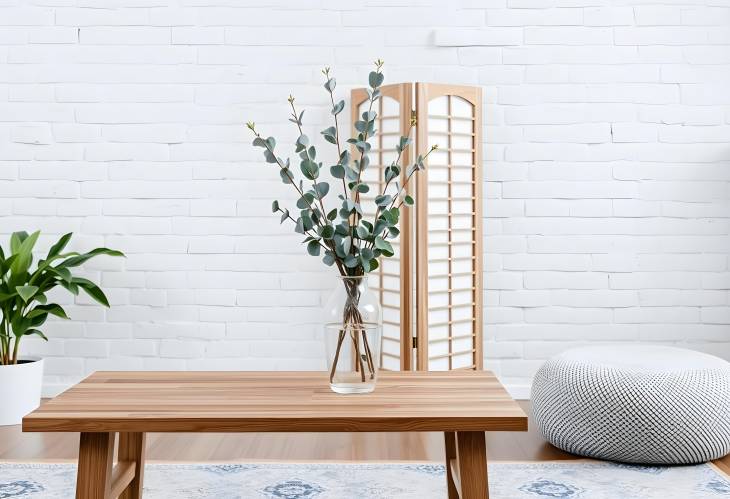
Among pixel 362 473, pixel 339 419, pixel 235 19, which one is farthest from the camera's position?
pixel 235 19

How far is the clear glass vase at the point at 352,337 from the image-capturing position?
1.86 meters

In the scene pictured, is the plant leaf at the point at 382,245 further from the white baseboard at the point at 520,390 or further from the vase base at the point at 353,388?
the white baseboard at the point at 520,390

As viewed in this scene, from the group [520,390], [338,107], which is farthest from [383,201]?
[520,390]

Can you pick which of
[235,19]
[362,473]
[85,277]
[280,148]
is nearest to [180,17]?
[235,19]

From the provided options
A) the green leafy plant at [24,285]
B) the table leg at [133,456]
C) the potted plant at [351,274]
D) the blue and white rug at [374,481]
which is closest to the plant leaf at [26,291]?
the green leafy plant at [24,285]

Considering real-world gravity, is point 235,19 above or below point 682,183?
above

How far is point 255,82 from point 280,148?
34 cm

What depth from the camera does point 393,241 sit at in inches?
136

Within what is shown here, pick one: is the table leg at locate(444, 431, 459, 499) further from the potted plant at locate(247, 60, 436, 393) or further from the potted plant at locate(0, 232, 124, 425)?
the potted plant at locate(0, 232, 124, 425)

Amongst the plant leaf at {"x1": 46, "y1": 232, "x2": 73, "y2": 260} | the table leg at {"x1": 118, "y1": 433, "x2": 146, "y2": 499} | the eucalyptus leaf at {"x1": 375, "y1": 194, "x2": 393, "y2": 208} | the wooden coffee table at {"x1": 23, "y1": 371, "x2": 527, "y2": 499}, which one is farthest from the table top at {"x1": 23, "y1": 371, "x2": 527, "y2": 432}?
the plant leaf at {"x1": 46, "y1": 232, "x2": 73, "y2": 260}

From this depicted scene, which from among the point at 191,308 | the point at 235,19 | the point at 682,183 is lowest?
the point at 191,308

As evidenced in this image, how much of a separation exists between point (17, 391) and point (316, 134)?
69.0 inches

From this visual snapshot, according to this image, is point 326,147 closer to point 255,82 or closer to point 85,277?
point 255,82

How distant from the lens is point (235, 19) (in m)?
3.70
